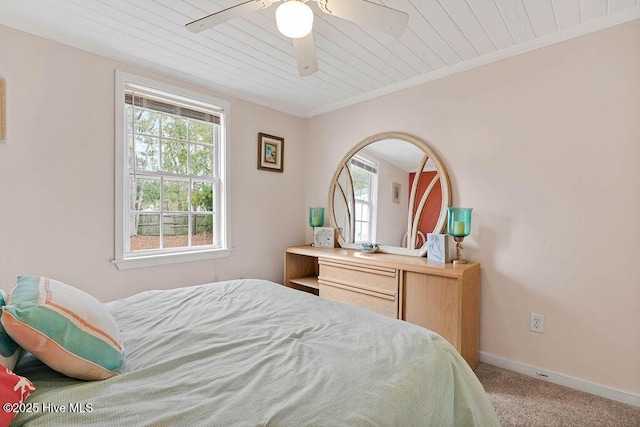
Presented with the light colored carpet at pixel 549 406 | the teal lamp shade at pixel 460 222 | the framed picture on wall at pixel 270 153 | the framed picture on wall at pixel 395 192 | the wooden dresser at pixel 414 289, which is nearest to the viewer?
the light colored carpet at pixel 549 406

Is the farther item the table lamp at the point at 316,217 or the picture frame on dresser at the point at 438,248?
the table lamp at the point at 316,217

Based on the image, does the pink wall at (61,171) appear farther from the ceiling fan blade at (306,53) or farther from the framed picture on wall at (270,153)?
the ceiling fan blade at (306,53)

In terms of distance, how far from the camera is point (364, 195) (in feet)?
10.3

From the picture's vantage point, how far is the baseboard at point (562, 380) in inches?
72.0

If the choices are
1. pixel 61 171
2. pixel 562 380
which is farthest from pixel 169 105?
pixel 562 380

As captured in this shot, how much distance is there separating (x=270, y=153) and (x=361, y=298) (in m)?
1.78

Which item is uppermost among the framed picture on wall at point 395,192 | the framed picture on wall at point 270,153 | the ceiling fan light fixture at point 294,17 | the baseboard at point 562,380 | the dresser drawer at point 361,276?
the ceiling fan light fixture at point 294,17

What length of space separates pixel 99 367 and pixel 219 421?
448 mm

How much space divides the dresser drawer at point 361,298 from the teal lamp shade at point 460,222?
71 centimetres

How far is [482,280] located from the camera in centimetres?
235

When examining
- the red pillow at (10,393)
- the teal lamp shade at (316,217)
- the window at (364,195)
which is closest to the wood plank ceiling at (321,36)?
the window at (364,195)

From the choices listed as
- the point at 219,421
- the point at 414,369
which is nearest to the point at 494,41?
the point at 414,369

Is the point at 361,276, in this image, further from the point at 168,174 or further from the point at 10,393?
the point at 10,393

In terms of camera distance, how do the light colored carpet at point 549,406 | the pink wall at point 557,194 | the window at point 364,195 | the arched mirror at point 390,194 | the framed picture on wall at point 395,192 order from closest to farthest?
the light colored carpet at point 549,406 → the pink wall at point 557,194 → the arched mirror at point 390,194 → the framed picture on wall at point 395,192 → the window at point 364,195
